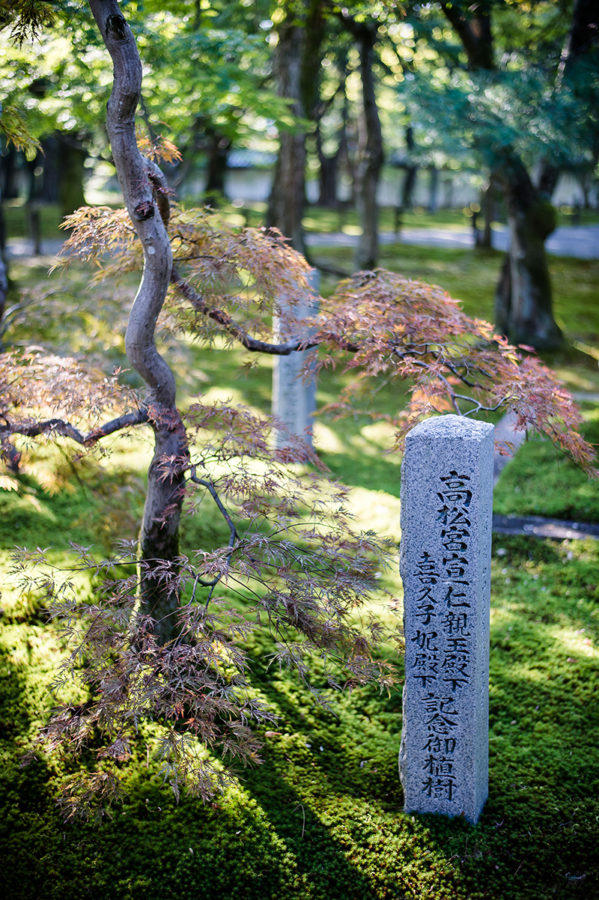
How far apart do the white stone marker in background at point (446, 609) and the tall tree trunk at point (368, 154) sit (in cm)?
868

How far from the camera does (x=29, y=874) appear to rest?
2895 mm

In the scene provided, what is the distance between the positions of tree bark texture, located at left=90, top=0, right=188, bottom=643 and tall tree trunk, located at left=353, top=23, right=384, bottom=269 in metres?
8.14

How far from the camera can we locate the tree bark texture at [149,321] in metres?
2.82

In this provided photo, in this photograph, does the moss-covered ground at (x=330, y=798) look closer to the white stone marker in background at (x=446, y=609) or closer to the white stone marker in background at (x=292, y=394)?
the white stone marker in background at (x=446, y=609)

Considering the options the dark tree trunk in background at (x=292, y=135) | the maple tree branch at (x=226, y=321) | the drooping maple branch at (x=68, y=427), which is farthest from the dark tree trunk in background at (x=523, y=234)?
the drooping maple branch at (x=68, y=427)

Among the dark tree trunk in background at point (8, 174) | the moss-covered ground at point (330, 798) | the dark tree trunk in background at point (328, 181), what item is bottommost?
the moss-covered ground at point (330, 798)

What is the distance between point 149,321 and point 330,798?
2.43 m

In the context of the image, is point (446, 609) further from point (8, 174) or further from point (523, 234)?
point (8, 174)

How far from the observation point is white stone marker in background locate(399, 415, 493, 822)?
2771mm

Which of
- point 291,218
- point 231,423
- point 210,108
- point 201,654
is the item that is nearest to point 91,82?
point 210,108

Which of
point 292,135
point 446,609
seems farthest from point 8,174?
point 446,609

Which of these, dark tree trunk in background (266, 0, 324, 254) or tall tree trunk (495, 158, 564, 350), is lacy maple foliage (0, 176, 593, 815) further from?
tall tree trunk (495, 158, 564, 350)

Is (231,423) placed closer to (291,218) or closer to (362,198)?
(291,218)

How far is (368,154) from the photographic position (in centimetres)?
1077
